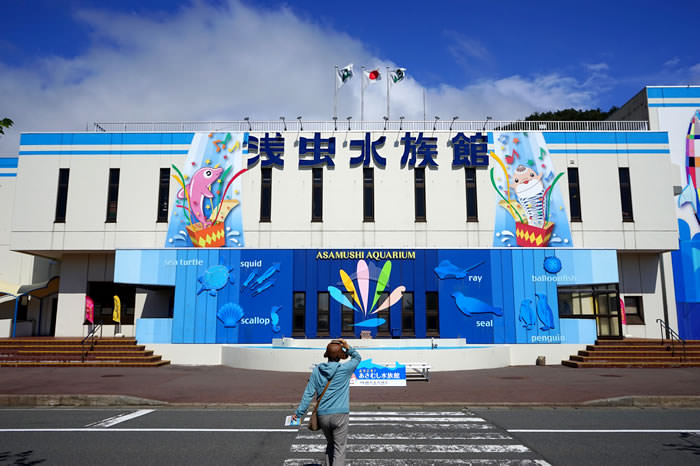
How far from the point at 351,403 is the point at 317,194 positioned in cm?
A: 1686

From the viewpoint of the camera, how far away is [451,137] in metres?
28.4

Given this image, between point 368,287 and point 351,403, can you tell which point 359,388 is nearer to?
point 351,403

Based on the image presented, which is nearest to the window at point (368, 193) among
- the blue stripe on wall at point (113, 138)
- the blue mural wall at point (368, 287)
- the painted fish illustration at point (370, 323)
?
the blue mural wall at point (368, 287)

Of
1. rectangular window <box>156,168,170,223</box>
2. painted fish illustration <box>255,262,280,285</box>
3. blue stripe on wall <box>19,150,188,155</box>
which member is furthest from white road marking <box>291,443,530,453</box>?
blue stripe on wall <box>19,150,188,155</box>

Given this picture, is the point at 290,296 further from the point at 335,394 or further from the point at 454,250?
the point at 335,394

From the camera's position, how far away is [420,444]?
8.59 metres

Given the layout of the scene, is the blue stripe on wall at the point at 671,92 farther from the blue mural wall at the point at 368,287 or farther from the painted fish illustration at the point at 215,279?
the painted fish illustration at the point at 215,279

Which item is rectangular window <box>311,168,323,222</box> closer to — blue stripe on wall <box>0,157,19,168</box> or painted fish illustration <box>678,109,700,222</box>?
painted fish illustration <box>678,109,700,222</box>

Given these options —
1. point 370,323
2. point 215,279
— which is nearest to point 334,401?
point 370,323

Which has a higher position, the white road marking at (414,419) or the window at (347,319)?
the window at (347,319)

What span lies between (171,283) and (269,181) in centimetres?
761

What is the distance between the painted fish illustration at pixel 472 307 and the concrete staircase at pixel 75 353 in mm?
14554

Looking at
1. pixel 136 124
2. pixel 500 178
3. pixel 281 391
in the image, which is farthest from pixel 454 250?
pixel 136 124

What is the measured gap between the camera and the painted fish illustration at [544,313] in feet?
80.7
